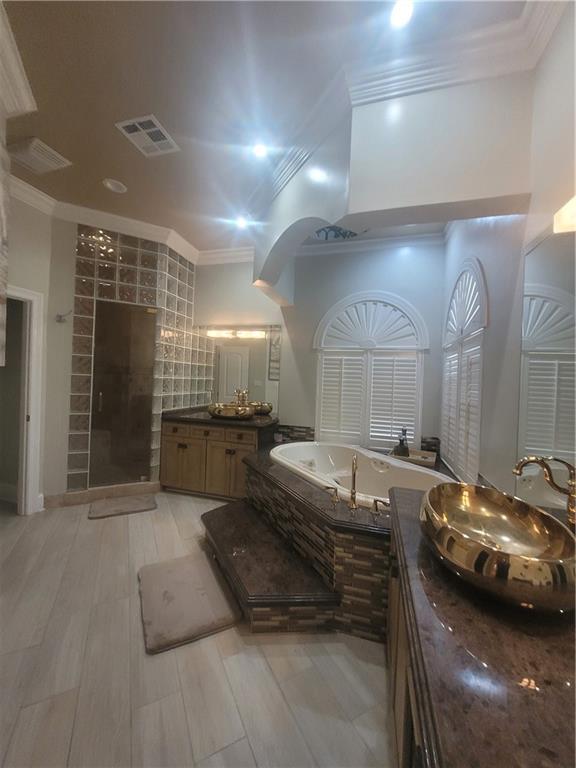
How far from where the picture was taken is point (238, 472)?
312 centimetres

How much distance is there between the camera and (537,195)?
133 cm

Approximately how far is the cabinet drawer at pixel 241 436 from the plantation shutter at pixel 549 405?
2.30 m

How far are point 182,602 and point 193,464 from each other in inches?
63.9

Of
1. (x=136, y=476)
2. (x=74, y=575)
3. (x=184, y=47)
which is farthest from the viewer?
(x=136, y=476)

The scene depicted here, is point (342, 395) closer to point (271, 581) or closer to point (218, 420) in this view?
point (218, 420)

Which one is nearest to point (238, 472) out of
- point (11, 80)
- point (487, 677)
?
point (487, 677)

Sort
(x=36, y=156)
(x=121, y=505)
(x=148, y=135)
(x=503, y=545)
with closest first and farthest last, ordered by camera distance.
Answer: (x=503, y=545), (x=148, y=135), (x=36, y=156), (x=121, y=505)

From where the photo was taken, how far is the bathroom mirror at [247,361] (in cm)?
370

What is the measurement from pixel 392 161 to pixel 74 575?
10.3ft

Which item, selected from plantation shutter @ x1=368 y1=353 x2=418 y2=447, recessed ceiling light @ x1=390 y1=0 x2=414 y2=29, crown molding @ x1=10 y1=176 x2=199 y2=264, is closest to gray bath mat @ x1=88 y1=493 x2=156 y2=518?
plantation shutter @ x1=368 y1=353 x2=418 y2=447

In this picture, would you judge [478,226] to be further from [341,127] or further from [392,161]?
[341,127]

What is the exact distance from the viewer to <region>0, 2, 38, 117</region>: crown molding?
1.39 meters

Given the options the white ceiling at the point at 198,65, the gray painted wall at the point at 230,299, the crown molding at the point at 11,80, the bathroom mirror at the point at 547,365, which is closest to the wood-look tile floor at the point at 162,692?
the bathroom mirror at the point at 547,365

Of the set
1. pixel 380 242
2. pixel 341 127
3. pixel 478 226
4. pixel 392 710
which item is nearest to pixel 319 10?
pixel 341 127
